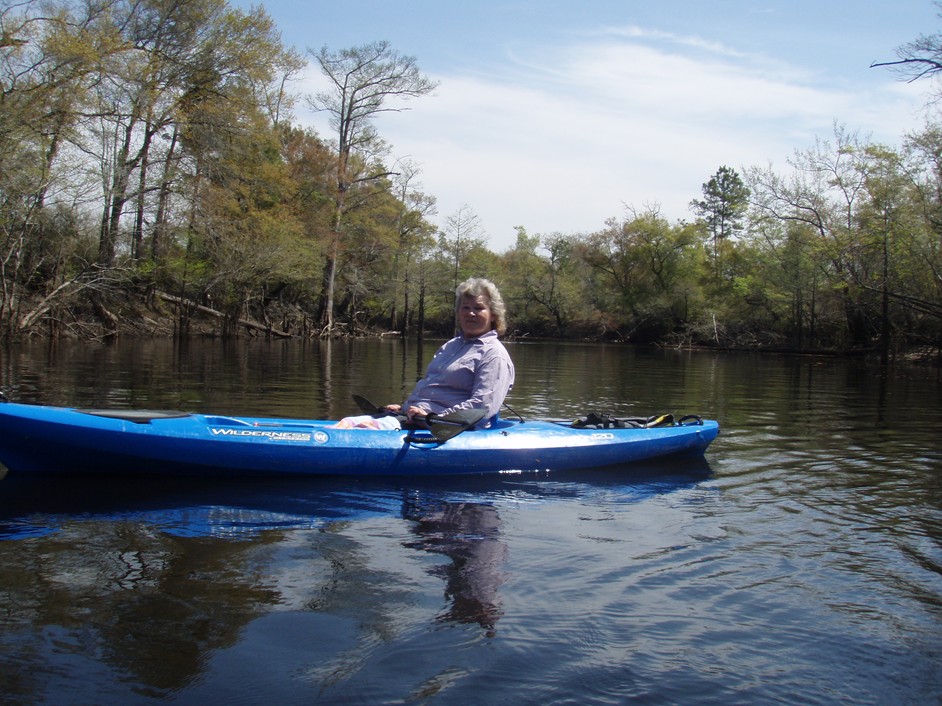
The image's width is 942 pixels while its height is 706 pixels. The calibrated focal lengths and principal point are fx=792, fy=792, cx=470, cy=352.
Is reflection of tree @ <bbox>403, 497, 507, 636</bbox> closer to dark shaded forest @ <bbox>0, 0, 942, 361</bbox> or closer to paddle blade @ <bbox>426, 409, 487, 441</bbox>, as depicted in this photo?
paddle blade @ <bbox>426, 409, 487, 441</bbox>

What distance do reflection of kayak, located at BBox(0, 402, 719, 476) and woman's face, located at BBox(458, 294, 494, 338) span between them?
794 mm

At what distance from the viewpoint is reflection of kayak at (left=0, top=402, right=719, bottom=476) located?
5113 millimetres

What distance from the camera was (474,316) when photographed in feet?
19.7

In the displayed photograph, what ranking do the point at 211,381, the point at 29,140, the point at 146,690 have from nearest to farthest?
the point at 146,690, the point at 211,381, the point at 29,140

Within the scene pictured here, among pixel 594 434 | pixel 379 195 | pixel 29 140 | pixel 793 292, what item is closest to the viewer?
pixel 594 434

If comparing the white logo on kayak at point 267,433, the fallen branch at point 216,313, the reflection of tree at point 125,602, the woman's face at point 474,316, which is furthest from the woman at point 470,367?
the fallen branch at point 216,313

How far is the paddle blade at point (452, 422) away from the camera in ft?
19.2

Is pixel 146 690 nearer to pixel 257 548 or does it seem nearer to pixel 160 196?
pixel 257 548

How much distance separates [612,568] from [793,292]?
3459 cm

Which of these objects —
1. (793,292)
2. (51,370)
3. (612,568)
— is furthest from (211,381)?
(793,292)

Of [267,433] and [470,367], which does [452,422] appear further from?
[267,433]

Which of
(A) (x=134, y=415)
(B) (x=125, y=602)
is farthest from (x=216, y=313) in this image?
(B) (x=125, y=602)

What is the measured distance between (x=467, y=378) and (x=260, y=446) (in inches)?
65.1

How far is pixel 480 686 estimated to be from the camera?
8.82 feet
